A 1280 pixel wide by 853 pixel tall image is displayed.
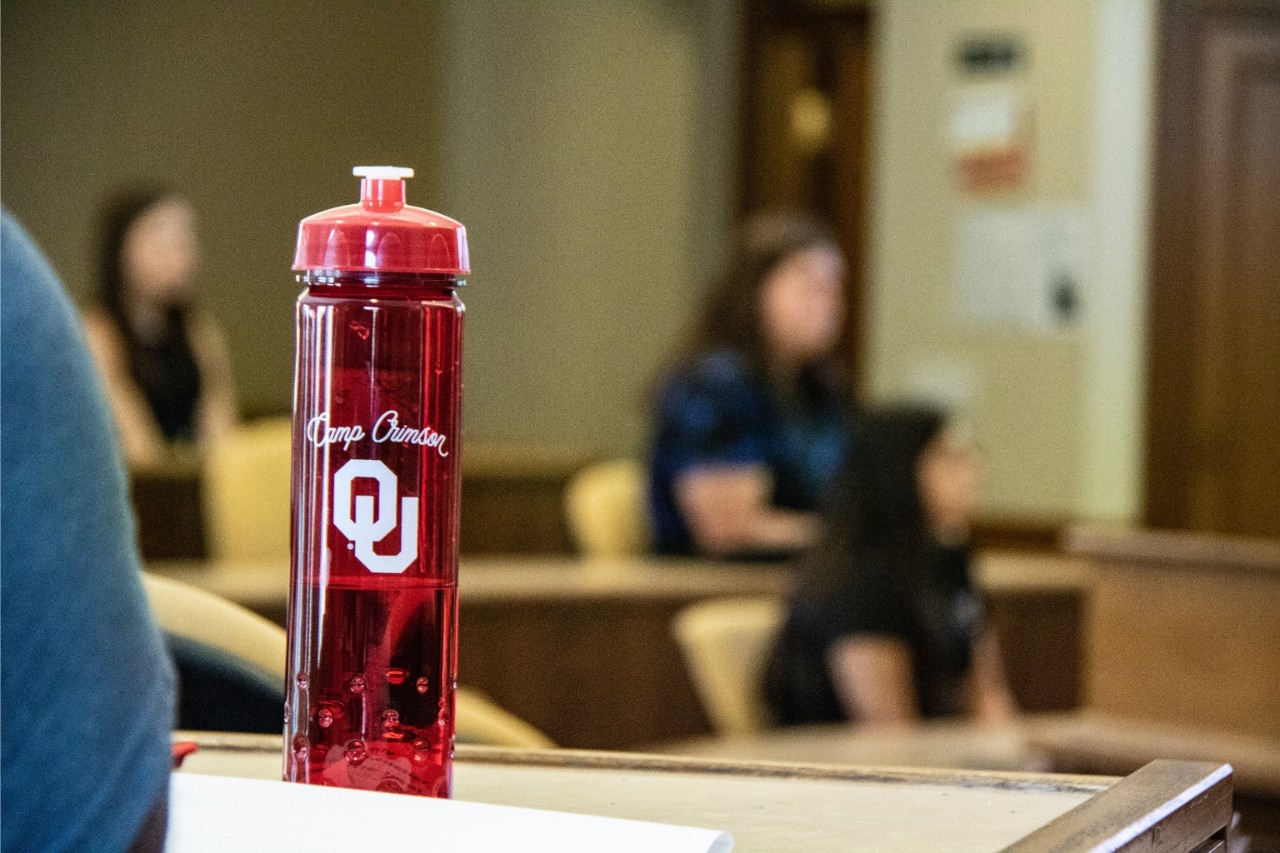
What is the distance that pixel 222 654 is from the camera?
1.06 meters

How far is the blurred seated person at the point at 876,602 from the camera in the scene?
2.96 m

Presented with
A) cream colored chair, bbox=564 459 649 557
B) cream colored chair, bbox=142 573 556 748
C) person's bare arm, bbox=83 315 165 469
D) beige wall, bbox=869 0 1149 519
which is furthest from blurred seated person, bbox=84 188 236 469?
cream colored chair, bbox=142 573 556 748

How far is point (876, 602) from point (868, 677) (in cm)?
13

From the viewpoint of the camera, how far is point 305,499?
731mm

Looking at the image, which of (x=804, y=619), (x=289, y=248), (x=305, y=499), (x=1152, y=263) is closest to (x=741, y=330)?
(x=804, y=619)

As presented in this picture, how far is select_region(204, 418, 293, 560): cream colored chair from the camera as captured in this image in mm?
3783

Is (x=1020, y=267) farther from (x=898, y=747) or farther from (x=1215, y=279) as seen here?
(x=898, y=747)

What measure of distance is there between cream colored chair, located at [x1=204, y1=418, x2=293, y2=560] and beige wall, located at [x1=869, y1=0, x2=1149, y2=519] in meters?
3.03

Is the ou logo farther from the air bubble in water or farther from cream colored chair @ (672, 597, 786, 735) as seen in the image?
cream colored chair @ (672, 597, 786, 735)

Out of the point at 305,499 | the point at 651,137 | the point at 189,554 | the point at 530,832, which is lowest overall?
the point at 189,554

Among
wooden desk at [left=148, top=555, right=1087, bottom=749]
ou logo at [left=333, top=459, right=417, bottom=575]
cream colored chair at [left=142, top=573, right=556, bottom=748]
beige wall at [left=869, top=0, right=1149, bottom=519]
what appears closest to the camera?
ou logo at [left=333, top=459, right=417, bottom=575]

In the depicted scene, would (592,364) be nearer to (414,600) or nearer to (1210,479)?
(1210,479)

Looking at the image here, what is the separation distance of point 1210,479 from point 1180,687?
3461 millimetres

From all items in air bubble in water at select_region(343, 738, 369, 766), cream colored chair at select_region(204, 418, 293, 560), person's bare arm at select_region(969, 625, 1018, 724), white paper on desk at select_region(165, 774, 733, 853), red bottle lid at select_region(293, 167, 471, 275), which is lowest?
person's bare arm at select_region(969, 625, 1018, 724)
